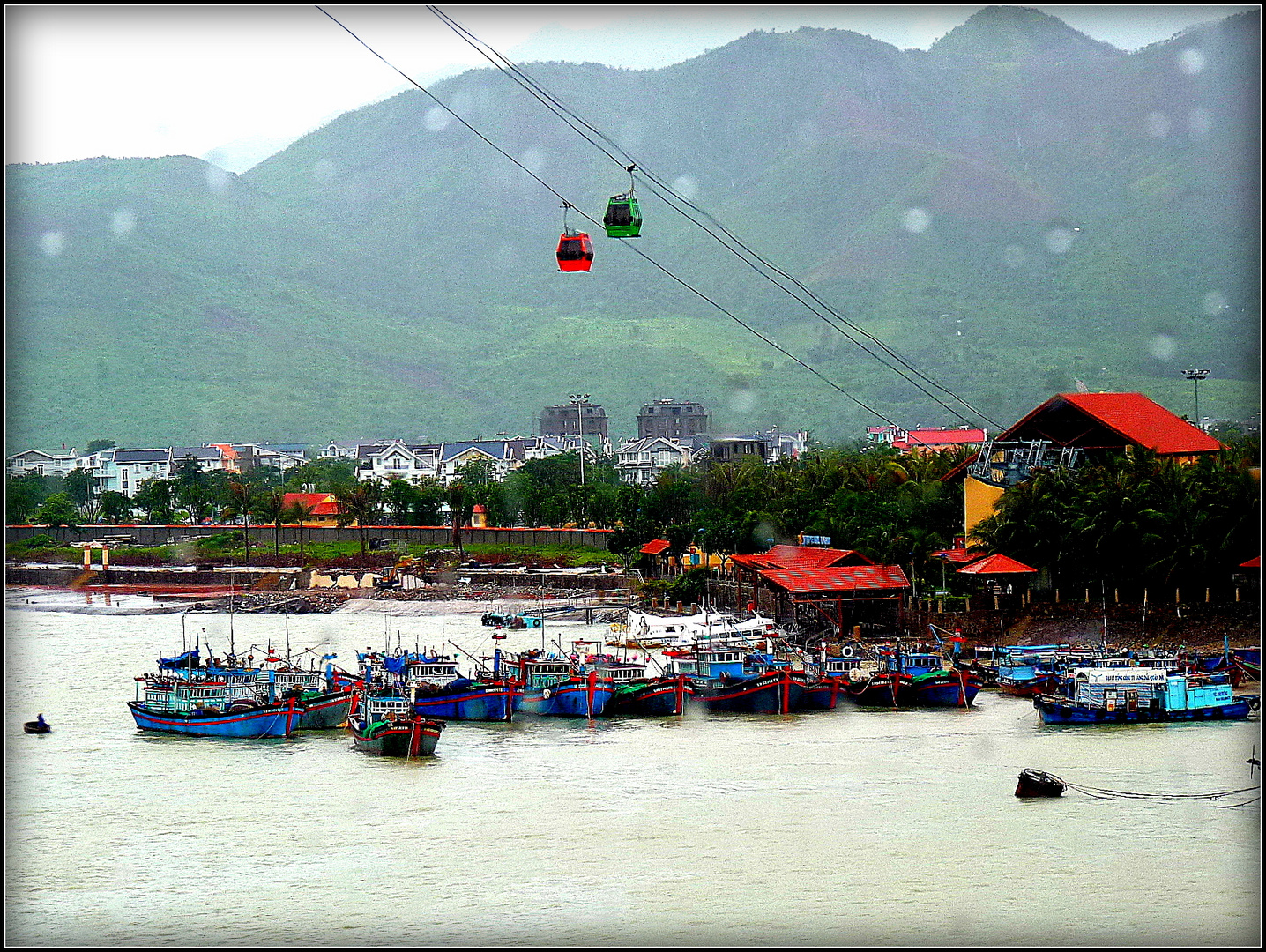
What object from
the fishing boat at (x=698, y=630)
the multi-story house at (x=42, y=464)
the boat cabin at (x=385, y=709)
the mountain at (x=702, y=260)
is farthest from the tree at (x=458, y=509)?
the mountain at (x=702, y=260)

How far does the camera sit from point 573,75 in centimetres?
15988

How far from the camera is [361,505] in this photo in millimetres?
45281

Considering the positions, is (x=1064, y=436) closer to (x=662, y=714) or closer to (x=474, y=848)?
(x=662, y=714)

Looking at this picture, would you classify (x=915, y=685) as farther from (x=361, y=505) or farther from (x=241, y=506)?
(x=241, y=506)

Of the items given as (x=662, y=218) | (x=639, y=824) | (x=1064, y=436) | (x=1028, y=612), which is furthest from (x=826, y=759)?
(x=662, y=218)

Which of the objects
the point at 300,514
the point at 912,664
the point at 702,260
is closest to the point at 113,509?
the point at 300,514

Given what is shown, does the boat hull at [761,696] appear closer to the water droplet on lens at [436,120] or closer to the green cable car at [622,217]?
the green cable car at [622,217]

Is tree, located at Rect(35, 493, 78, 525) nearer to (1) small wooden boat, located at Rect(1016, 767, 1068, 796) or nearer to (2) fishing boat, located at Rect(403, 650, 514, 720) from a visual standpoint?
(2) fishing boat, located at Rect(403, 650, 514, 720)

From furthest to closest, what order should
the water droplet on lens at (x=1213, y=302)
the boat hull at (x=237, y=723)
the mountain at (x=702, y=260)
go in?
the mountain at (x=702, y=260) < the water droplet on lens at (x=1213, y=302) < the boat hull at (x=237, y=723)

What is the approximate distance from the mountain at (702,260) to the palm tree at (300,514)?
37.3 meters

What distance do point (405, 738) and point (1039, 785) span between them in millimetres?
6206

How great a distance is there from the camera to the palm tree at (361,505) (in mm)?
45031

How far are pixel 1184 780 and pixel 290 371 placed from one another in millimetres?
107521

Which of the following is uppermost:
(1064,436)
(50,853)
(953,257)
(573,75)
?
(573,75)
